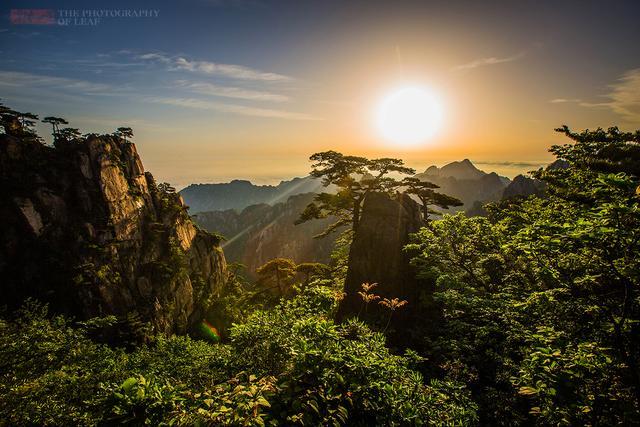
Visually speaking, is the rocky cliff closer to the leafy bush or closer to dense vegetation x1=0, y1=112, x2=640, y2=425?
dense vegetation x1=0, y1=112, x2=640, y2=425

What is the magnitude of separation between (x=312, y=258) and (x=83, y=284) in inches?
3922

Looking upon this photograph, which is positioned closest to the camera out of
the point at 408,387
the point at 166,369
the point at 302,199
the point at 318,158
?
the point at 408,387

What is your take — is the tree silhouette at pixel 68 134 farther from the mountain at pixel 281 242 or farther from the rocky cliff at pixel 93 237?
the mountain at pixel 281 242

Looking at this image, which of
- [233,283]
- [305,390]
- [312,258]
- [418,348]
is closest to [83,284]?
[233,283]

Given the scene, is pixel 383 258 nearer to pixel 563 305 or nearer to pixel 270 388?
pixel 563 305

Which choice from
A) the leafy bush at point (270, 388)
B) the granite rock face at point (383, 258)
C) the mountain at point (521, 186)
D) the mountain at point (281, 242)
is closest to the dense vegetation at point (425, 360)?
the leafy bush at point (270, 388)

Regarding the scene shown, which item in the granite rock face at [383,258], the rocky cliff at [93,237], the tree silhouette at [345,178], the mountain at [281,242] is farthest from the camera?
the mountain at [281,242]

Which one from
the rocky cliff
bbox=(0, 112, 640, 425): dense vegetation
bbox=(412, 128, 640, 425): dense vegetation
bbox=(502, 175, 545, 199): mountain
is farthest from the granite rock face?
bbox=(502, 175, 545, 199): mountain

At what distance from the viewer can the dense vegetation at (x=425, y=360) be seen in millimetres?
4211

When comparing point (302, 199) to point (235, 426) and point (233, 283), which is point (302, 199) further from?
point (235, 426)

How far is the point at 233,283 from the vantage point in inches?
2281

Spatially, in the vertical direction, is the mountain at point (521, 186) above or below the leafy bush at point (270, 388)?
above

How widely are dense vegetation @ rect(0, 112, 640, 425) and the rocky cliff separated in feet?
90.1

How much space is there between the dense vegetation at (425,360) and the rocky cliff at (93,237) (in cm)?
2748
